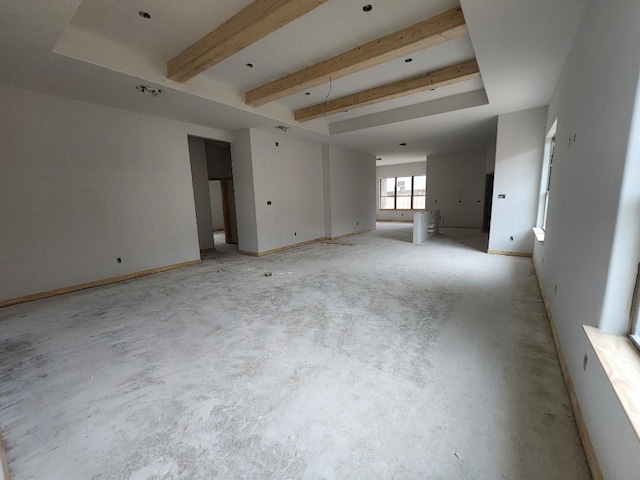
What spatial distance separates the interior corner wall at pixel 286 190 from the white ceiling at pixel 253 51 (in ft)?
3.81

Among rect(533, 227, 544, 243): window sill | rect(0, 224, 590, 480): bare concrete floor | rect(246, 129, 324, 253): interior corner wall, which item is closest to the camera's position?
rect(0, 224, 590, 480): bare concrete floor

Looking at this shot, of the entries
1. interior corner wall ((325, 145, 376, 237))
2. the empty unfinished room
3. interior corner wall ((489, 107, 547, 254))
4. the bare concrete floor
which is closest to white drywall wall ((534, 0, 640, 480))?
the empty unfinished room

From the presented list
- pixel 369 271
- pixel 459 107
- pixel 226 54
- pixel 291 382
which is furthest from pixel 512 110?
pixel 291 382

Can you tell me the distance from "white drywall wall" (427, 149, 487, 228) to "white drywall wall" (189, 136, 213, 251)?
323 inches

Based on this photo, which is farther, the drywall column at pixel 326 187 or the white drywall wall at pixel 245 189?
the drywall column at pixel 326 187

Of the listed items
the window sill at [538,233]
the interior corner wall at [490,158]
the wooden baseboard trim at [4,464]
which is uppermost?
the interior corner wall at [490,158]

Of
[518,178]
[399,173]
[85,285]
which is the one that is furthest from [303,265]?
[399,173]

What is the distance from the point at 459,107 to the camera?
4.88 m

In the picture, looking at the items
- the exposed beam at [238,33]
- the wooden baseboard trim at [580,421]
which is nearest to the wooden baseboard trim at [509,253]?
the wooden baseboard trim at [580,421]

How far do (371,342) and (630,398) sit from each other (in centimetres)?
157

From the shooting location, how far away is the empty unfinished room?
1.32 m

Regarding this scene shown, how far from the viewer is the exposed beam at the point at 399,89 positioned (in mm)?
3773

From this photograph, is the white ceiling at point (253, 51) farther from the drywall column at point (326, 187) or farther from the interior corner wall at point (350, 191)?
the interior corner wall at point (350, 191)

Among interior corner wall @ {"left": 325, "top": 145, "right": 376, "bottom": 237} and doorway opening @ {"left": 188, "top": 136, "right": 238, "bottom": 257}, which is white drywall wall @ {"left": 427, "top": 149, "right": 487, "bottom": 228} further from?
doorway opening @ {"left": 188, "top": 136, "right": 238, "bottom": 257}
